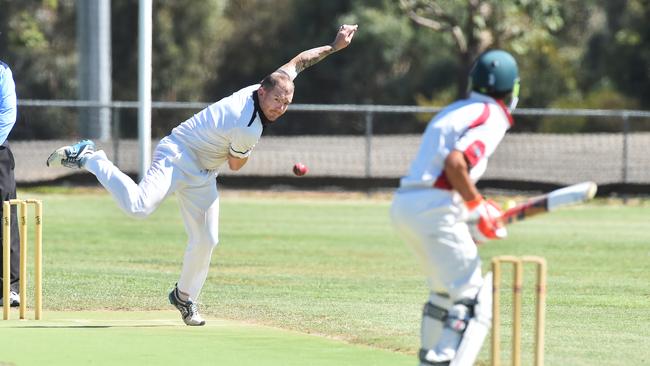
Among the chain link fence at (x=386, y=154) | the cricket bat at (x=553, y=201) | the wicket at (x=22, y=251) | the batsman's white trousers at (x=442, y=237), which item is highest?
the cricket bat at (x=553, y=201)

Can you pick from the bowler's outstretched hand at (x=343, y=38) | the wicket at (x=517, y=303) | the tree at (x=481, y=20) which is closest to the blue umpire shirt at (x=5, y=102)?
the bowler's outstretched hand at (x=343, y=38)

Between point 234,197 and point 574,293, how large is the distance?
13.1 meters

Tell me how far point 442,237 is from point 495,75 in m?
0.99

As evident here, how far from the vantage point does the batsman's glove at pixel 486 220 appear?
758cm

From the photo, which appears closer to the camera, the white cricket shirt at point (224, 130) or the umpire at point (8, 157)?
the white cricket shirt at point (224, 130)

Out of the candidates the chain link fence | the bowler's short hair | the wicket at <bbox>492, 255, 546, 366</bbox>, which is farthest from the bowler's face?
the chain link fence

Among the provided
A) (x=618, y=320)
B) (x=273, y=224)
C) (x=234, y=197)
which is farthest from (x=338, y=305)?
(x=234, y=197)

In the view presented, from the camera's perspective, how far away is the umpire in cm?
1146

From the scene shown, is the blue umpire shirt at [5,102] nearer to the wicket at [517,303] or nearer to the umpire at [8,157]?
the umpire at [8,157]

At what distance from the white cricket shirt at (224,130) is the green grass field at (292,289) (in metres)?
1.41

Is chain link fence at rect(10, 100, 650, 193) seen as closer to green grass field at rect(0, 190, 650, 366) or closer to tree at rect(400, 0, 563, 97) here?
green grass field at rect(0, 190, 650, 366)

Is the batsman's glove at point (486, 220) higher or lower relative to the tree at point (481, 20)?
lower

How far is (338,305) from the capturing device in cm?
1225

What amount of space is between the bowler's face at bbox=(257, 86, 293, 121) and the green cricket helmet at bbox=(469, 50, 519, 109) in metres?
2.73
